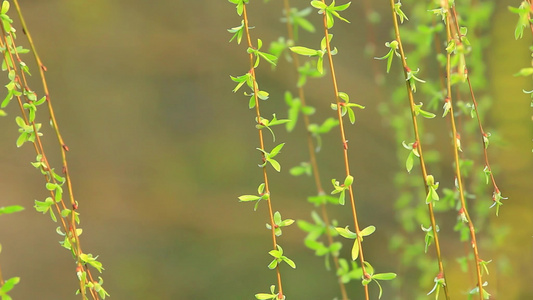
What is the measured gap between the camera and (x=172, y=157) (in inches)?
64.8

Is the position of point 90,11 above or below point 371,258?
above

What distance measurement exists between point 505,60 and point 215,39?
0.72 metres

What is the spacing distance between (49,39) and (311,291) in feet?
3.16

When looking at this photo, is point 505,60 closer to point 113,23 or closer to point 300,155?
point 300,155

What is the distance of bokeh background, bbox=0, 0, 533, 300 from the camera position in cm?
158

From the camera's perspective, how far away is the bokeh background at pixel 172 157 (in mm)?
1585

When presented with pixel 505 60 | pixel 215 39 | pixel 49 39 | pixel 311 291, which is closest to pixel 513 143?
pixel 505 60

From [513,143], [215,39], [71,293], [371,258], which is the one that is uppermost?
[215,39]

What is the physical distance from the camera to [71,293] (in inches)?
63.8

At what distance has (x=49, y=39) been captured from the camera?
62.2 inches

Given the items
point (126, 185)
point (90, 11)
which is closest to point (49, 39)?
point (90, 11)

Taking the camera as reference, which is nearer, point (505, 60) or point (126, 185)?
point (505, 60)

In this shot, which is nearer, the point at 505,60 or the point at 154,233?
the point at 505,60

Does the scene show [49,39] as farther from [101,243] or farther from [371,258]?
[371,258]
